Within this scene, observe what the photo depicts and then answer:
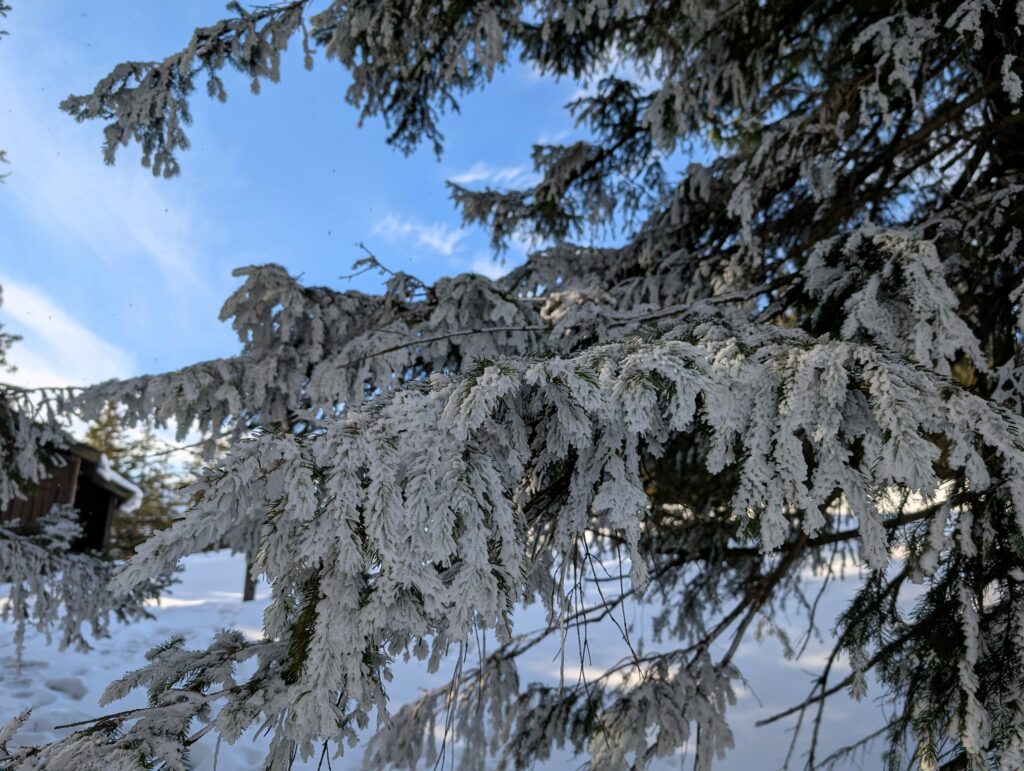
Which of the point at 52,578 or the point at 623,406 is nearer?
the point at 623,406

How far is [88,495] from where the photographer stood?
15.5 metres

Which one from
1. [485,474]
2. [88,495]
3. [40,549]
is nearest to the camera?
[485,474]

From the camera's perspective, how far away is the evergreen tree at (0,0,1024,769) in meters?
1.48

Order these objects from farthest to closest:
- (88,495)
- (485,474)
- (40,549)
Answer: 1. (88,495)
2. (40,549)
3. (485,474)

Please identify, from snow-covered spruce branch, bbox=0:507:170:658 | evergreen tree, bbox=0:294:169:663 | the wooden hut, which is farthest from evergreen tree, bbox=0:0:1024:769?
the wooden hut

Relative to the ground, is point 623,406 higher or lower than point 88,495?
lower

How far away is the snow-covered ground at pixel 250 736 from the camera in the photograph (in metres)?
5.59

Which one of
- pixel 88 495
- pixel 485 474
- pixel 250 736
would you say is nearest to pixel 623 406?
pixel 485 474

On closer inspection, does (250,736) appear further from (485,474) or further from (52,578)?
(485,474)

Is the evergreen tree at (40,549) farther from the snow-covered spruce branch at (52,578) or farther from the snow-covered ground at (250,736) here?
the snow-covered ground at (250,736)

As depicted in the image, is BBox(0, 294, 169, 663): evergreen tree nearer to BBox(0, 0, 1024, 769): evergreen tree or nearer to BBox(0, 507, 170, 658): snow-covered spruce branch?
BBox(0, 507, 170, 658): snow-covered spruce branch

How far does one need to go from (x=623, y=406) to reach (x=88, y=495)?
17.5 meters

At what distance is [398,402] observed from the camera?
1.69 m

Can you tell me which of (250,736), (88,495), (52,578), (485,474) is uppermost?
(88,495)
